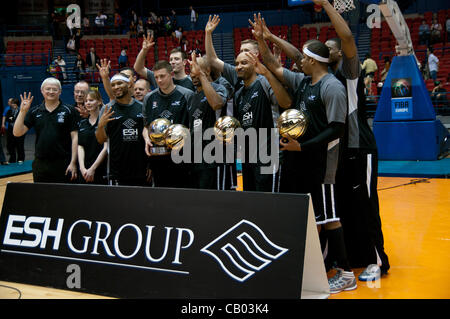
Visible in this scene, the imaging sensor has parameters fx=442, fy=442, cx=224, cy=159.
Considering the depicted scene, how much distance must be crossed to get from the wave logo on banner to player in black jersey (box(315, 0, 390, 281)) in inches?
48.6

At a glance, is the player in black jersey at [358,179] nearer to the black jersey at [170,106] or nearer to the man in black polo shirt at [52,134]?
the black jersey at [170,106]

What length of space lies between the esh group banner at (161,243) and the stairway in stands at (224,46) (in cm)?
1873

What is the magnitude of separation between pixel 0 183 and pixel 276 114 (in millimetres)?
8235

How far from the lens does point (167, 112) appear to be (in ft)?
15.7

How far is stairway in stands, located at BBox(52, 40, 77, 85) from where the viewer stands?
1994 centimetres

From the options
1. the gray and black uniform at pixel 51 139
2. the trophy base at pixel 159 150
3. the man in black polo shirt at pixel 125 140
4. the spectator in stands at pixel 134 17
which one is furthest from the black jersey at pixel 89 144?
the spectator in stands at pixel 134 17

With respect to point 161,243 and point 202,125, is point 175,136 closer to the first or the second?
point 202,125

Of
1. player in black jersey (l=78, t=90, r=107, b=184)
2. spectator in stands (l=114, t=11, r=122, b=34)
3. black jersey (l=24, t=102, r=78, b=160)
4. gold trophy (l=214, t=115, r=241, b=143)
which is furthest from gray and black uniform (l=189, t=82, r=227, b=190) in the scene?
spectator in stands (l=114, t=11, r=122, b=34)

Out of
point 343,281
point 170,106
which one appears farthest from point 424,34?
point 343,281

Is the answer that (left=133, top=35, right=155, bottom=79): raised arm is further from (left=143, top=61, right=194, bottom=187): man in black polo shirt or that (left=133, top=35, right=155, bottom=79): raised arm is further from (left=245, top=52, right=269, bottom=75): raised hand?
(left=245, top=52, right=269, bottom=75): raised hand

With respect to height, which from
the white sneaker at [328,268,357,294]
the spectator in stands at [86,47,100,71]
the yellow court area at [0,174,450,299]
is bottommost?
the yellow court area at [0,174,450,299]

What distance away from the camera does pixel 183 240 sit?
3.47 m

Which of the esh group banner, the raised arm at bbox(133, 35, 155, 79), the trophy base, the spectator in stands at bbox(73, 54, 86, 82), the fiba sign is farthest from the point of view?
the spectator in stands at bbox(73, 54, 86, 82)

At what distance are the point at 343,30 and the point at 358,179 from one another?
1404mm
